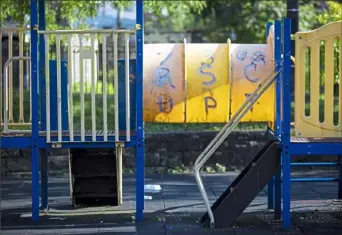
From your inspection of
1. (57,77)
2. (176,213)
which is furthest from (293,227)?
(57,77)

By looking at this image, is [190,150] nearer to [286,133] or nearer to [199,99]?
[199,99]

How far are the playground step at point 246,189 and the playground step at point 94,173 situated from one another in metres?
1.60

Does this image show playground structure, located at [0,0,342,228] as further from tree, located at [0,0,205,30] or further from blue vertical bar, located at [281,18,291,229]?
tree, located at [0,0,205,30]

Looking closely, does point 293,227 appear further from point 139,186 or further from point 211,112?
point 211,112

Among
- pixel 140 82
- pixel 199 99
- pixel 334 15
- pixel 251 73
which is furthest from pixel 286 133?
pixel 334 15

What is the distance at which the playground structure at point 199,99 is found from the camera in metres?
7.83

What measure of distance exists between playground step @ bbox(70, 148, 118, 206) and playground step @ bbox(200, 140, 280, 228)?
5.25ft

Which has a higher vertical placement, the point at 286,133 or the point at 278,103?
the point at 278,103

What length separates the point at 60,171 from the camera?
1283cm

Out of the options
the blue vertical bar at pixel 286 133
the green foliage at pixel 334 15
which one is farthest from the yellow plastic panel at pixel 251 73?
the green foliage at pixel 334 15

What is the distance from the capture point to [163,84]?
9461mm

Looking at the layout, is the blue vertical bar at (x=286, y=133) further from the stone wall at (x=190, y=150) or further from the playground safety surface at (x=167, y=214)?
the stone wall at (x=190, y=150)

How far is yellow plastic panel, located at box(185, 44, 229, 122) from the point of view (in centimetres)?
962

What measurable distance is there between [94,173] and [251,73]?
2.36 metres
